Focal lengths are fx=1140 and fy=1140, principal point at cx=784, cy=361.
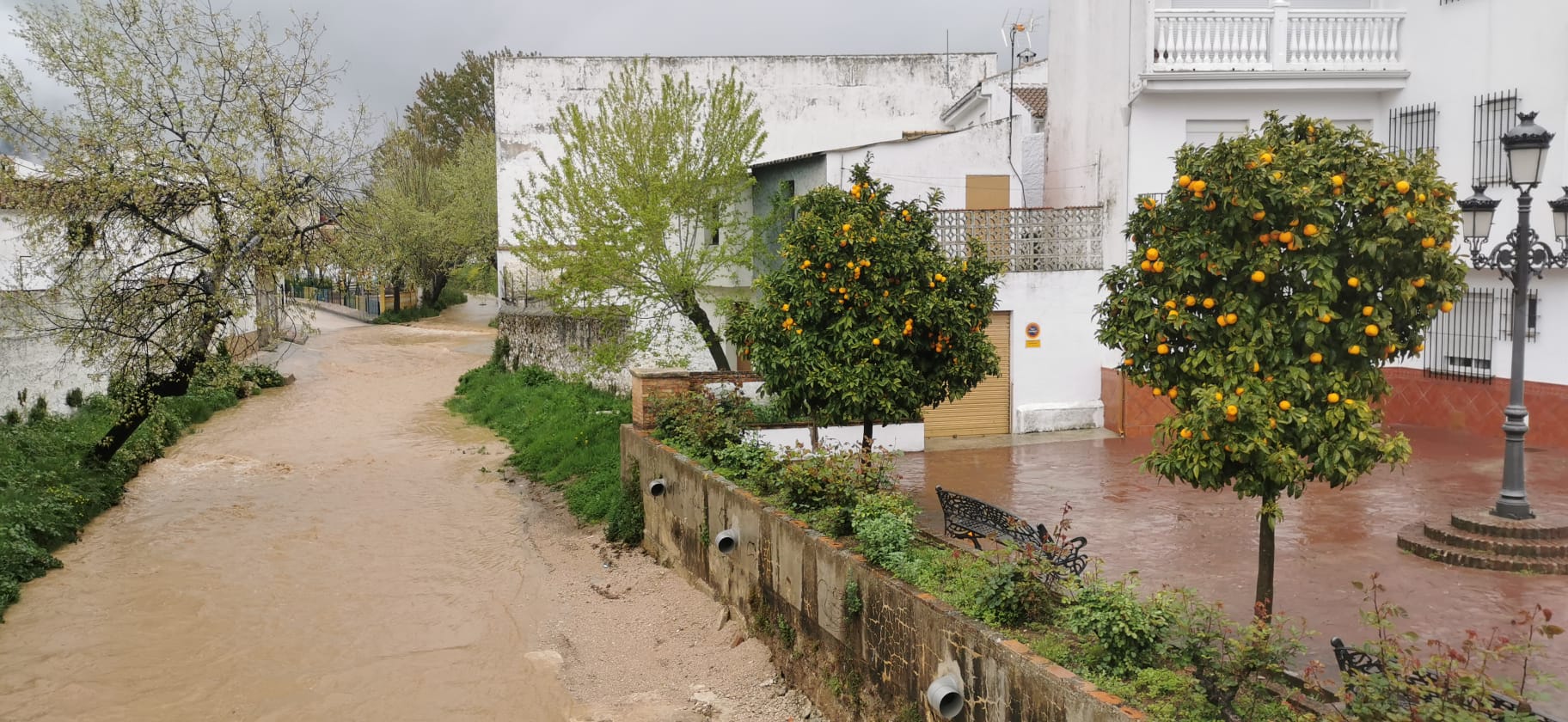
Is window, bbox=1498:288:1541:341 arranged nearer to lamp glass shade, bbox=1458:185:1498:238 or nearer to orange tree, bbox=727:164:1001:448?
lamp glass shade, bbox=1458:185:1498:238

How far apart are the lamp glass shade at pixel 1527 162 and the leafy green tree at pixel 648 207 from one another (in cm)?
1140

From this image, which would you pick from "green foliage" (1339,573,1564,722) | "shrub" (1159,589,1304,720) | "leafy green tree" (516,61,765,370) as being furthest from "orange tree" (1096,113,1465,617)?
"leafy green tree" (516,61,765,370)

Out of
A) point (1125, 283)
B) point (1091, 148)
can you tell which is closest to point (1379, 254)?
point (1125, 283)

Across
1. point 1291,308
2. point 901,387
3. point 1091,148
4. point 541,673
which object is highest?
point 1091,148

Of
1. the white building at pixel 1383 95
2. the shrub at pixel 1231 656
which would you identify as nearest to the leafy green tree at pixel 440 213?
the white building at pixel 1383 95

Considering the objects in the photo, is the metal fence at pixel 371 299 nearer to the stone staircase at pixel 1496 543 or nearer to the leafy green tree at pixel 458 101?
the leafy green tree at pixel 458 101

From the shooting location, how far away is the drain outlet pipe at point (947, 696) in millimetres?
7402

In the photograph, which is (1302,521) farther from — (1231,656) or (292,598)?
(292,598)

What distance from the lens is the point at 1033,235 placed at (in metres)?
17.3

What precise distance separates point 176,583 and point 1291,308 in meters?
13.8

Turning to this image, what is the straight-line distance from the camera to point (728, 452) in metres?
12.7

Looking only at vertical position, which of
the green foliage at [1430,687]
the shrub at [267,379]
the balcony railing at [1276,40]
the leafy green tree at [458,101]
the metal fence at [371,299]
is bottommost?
the shrub at [267,379]

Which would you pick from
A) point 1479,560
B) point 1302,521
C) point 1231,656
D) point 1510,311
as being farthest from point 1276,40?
point 1231,656

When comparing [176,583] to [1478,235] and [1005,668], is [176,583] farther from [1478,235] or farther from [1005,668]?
[1478,235]
